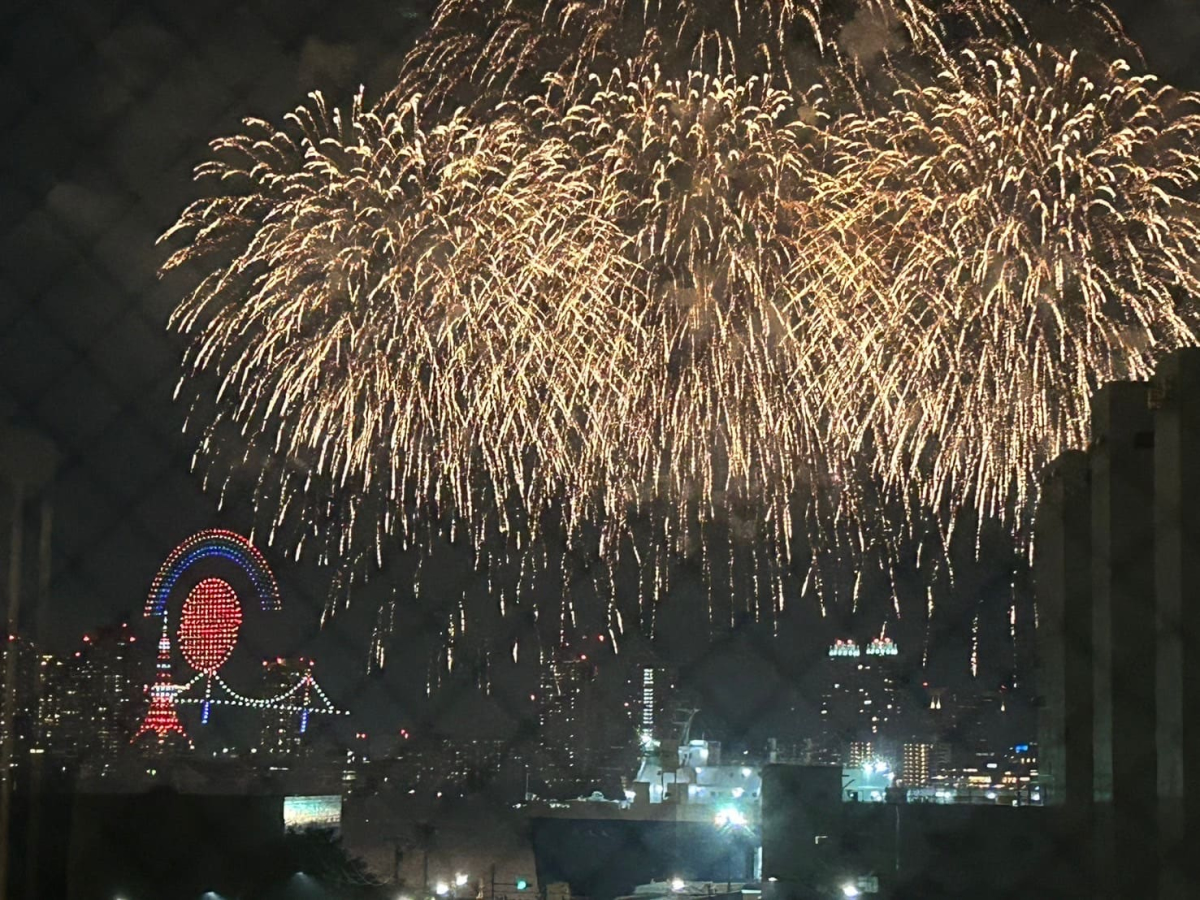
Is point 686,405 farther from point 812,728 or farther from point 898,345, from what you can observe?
point 812,728

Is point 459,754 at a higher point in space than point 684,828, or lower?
higher

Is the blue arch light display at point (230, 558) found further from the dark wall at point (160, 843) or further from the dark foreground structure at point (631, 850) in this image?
the dark foreground structure at point (631, 850)

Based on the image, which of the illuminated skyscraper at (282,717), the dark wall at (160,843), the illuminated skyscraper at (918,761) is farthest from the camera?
the illuminated skyscraper at (918,761)

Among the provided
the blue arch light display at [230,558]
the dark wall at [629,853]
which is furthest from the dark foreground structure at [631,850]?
the blue arch light display at [230,558]

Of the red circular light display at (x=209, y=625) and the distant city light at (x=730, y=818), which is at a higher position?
the red circular light display at (x=209, y=625)

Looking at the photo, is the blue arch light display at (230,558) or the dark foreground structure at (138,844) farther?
the blue arch light display at (230,558)

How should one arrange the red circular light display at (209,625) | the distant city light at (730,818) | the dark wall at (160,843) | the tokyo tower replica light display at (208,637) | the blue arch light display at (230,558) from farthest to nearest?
1. the distant city light at (730,818)
2. the red circular light display at (209,625)
3. the blue arch light display at (230,558)
4. the tokyo tower replica light display at (208,637)
5. the dark wall at (160,843)

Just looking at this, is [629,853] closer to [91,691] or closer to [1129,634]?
[1129,634]

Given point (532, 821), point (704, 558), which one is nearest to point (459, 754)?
point (704, 558)
